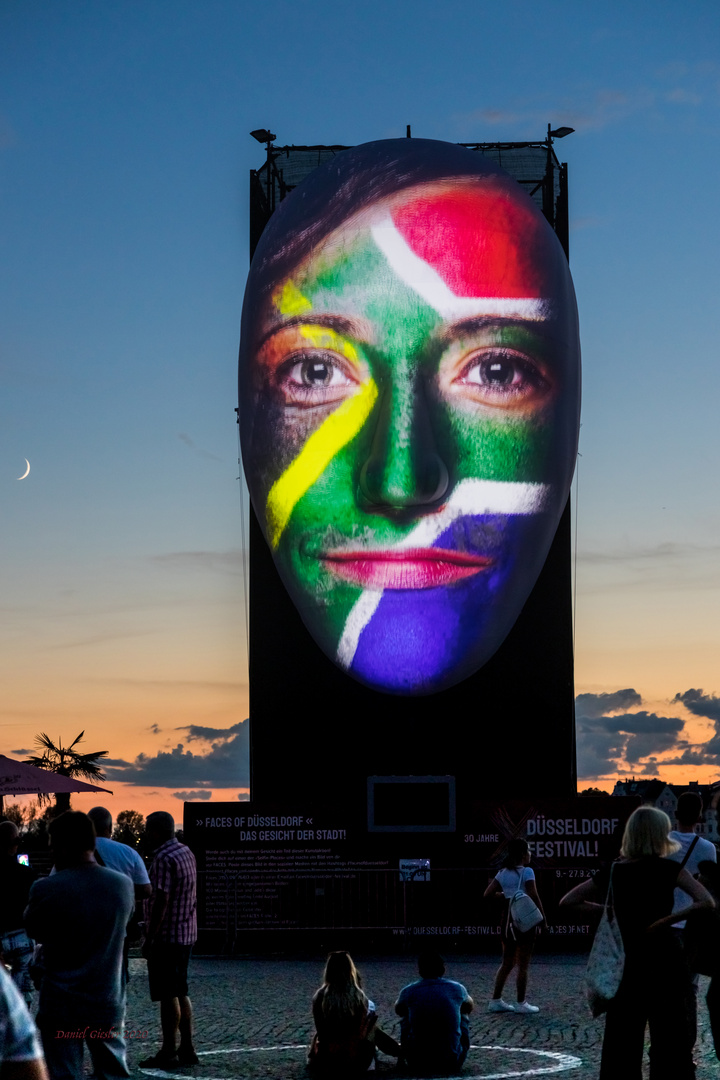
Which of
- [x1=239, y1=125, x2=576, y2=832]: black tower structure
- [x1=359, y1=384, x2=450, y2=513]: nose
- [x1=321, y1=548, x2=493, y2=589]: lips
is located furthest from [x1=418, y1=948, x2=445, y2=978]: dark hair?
[x1=239, y1=125, x2=576, y2=832]: black tower structure

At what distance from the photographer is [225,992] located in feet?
36.3

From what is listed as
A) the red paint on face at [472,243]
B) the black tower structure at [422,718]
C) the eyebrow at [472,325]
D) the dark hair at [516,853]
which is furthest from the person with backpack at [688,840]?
the black tower structure at [422,718]

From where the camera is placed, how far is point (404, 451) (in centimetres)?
1281

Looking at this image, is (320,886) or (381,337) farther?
(320,886)

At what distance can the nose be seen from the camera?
12.8m

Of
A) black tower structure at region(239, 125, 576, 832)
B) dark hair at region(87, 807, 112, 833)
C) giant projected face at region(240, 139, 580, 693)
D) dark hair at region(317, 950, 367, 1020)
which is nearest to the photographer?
dark hair at region(317, 950, 367, 1020)

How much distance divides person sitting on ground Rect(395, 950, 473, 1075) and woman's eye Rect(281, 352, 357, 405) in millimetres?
7213

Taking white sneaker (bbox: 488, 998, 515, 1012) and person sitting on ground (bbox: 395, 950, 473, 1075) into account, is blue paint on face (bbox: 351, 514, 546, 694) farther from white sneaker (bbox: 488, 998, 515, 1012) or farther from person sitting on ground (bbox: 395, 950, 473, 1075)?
person sitting on ground (bbox: 395, 950, 473, 1075)

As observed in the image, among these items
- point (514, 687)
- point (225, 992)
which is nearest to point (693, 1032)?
point (225, 992)

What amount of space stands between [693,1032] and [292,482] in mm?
9073

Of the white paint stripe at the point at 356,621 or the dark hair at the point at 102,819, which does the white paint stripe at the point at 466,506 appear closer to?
the white paint stripe at the point at 356,621

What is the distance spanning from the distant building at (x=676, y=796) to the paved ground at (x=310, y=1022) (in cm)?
139

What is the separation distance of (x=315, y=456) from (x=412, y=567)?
4.65ft

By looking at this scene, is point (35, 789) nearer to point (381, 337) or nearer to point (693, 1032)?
point (381, 337)
